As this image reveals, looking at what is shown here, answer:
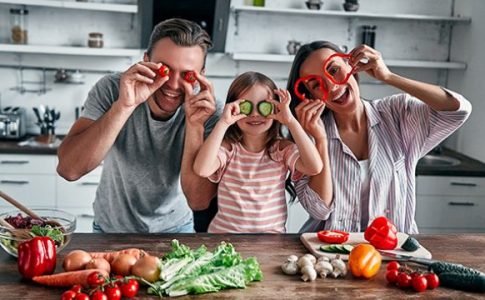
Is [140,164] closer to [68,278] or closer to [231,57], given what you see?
[68,278]

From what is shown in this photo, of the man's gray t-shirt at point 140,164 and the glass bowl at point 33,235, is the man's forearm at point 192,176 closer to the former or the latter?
the man's gray t-shirt at point 140,164

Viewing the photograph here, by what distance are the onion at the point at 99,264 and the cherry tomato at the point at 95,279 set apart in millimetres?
73

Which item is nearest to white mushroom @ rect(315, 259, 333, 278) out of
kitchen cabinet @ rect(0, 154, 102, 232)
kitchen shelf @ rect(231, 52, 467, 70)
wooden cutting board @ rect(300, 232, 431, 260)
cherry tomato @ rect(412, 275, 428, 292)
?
wooden cutting board @ rect(300, 232, 431, 260)

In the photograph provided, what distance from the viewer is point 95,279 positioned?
1680 mm

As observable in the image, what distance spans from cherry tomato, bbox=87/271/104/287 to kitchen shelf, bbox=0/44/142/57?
297cm

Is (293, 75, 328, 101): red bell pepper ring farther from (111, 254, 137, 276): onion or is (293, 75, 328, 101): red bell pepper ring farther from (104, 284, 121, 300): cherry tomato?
(104, 284, 121, 300): cherry tomato

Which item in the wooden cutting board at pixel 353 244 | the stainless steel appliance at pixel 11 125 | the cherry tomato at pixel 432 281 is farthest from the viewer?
the stainless steel appliance at pixel 11 125

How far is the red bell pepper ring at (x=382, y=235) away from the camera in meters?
2.09

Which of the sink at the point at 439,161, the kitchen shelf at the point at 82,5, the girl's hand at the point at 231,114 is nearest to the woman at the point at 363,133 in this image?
the girl's hand at the point at 231,114

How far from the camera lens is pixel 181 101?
7.82 ft

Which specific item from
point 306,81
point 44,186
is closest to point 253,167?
point 306,81

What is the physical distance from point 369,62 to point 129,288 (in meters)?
1.19

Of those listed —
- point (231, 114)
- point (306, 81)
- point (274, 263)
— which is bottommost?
point (274, 263)

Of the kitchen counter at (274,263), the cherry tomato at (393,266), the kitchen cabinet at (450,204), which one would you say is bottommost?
the kitchen cabinet at (450,204)
